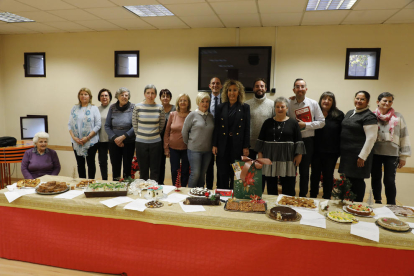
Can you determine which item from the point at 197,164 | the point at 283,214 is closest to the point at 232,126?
the point at 197,164

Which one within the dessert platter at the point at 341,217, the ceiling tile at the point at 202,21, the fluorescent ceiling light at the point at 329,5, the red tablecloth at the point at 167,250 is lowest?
the red tablecloth at the point at 167,250

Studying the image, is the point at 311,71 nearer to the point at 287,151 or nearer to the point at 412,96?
the point at 412,96

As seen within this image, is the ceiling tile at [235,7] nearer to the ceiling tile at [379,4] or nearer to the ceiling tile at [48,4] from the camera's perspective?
the ceiling tile at [379,4]

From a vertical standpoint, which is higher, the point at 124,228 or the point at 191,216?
the point at 191,216

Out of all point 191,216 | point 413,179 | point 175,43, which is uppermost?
point 175,43

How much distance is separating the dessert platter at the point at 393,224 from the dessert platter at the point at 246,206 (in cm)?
75

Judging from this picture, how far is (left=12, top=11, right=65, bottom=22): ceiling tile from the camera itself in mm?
4262

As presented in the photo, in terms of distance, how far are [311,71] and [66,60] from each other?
4.63 m

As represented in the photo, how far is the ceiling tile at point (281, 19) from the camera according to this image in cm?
405

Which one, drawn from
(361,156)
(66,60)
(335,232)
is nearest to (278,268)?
(335,232)

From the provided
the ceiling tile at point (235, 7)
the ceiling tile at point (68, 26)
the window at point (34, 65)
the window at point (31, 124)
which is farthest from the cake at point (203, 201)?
the window at point (34, 65)

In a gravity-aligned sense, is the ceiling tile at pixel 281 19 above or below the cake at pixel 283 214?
above

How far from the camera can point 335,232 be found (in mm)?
1758

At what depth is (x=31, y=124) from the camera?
5.70m
